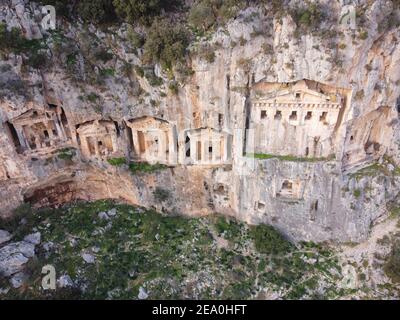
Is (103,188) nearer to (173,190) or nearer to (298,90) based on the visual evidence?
(173,190)

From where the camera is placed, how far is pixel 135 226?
20.5 meters

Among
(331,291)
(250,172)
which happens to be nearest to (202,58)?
(250,172)

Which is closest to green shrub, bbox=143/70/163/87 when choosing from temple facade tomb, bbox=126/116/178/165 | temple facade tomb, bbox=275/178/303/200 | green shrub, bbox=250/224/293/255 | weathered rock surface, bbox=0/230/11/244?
temple facade tomb, bbox=126/116/178/165

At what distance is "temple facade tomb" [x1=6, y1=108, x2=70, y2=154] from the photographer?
18156 millimetres

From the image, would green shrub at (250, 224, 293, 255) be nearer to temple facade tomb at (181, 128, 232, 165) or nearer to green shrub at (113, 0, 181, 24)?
temple facade tomb at (181, 128, 232, 165)

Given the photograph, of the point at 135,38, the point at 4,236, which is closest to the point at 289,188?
the point at 135,38

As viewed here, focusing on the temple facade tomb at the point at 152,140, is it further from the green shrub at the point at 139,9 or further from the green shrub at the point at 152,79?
the green shrub at the point at 139,9

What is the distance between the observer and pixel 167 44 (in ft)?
56.1

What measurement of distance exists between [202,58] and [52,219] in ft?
43.1

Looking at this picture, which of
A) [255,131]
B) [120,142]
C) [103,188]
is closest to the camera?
[255,131]

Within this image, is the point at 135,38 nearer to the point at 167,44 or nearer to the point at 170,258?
the point at 167,44

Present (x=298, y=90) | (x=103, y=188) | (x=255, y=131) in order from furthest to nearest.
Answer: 1. (x=103, y=188)
2. (x=255, y=131)
3. (x=298, y=90)

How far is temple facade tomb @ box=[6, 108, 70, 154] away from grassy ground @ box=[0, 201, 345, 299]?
4125 millimetres

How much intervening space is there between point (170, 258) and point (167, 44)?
11.7 meters
